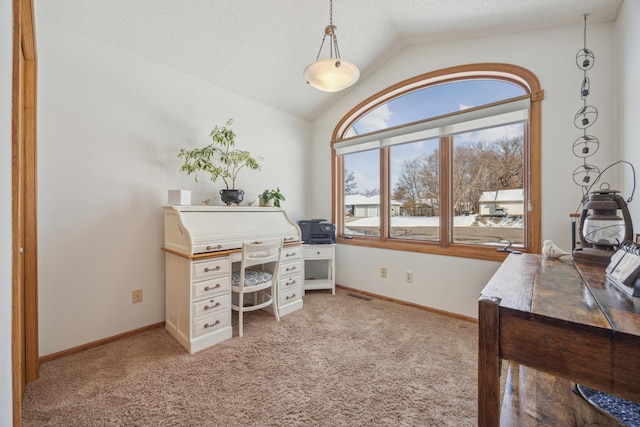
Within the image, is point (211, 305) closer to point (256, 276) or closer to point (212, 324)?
point (212, 324)

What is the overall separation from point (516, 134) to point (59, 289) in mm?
4011

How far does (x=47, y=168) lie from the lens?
72.6 inches

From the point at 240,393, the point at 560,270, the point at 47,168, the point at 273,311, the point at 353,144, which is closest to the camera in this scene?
the point at 560,270

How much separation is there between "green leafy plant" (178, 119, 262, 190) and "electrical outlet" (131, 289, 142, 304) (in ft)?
3.79

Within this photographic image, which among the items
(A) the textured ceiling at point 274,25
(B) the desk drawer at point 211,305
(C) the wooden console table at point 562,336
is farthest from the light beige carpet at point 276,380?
(A) the textured ceiling at point 274,25

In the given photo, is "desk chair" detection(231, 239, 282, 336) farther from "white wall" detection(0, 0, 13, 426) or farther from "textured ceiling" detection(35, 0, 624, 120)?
"textured ceiling" detection(35, 0, 624, 120)

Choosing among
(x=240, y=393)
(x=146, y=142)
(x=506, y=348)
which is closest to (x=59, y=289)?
(x=146, y=142)

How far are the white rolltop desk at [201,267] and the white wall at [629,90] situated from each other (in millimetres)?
2784

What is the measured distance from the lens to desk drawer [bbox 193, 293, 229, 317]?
2008mm

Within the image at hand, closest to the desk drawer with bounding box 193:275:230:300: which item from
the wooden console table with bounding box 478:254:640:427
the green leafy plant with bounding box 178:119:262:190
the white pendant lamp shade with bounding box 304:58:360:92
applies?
the green leafy plant with bounding box 178:119:262:190

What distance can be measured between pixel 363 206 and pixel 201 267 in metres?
2.19

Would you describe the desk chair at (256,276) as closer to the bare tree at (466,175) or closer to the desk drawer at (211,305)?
the desk drawer at (211,305)

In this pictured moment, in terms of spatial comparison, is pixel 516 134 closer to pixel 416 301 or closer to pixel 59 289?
pixel 416 301

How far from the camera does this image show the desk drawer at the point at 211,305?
6.59ft
